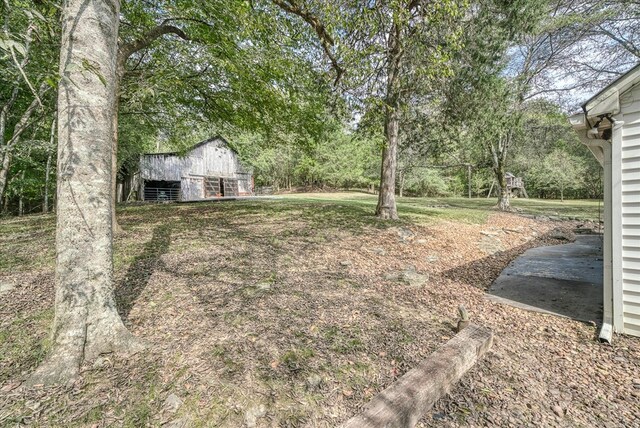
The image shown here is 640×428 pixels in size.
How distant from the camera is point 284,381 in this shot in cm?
237

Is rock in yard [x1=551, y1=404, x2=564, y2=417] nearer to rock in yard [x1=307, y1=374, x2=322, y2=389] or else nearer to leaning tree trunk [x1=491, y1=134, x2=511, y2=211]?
rock in yard [x1=307, y1=374, x2=322, y2=389]

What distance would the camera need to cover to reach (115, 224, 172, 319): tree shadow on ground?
3.42m

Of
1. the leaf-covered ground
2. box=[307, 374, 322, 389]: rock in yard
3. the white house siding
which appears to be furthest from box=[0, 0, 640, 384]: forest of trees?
the white house siding

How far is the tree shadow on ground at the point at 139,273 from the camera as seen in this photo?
3.42m

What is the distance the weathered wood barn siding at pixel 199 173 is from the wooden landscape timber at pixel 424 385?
62.6ft

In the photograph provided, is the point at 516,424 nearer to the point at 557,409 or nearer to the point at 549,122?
the point at 557,409

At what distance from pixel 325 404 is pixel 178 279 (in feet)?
9.40

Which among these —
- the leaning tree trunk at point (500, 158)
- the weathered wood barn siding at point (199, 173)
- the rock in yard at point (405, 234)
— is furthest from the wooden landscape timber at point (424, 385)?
the weathered wood barn siding at point (199, 173)

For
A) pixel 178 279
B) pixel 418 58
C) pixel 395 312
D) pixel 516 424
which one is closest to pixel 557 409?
pixel 516 424

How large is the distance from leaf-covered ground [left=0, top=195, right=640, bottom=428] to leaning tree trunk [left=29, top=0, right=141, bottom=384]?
282mm

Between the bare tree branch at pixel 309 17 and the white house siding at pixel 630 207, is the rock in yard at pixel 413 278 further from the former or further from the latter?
the bare tree branch at pixel 309 17

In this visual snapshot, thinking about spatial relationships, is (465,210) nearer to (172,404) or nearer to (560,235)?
(560,235)

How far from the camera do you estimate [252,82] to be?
22.3ft

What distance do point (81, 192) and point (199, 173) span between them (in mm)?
22478
